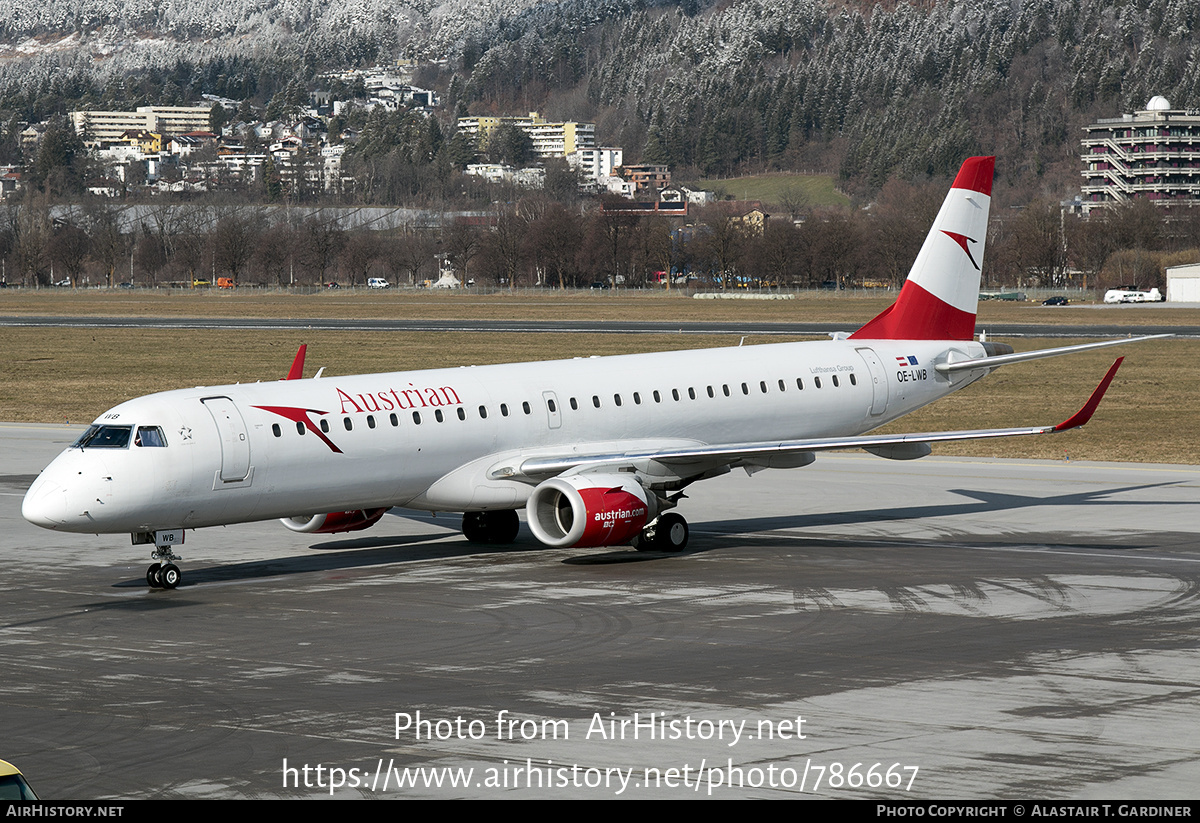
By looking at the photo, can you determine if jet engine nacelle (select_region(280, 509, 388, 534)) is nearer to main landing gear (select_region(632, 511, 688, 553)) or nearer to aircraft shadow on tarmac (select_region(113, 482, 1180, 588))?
aircraft shadow on tarmac (select_region(113, 482, 1180, 588))

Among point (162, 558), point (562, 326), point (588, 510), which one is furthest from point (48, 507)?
point (562, 326)

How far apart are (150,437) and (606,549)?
962 centimetres

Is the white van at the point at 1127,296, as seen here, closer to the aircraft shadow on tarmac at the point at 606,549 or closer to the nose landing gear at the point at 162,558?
the aircraft shadow on tarmac at the point at 606,549

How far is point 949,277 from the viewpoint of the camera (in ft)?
126

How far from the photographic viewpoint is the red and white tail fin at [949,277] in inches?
1490

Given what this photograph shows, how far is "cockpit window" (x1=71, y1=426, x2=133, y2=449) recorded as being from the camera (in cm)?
2669

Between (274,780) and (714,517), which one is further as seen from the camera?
(714,517)

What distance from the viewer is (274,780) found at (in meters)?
15.5

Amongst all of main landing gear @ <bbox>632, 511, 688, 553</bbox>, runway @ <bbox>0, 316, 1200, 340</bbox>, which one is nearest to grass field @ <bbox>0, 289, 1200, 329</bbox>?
runway @ <bbox>0, 316, 1200, 340</bbox>

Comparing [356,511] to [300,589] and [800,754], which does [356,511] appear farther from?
[800,754]

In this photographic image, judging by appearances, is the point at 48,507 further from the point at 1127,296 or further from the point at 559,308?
the point at 1127,296

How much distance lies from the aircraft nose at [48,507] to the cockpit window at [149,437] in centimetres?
147

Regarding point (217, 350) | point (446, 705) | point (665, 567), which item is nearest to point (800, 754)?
point (446, 705)

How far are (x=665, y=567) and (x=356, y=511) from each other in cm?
610
